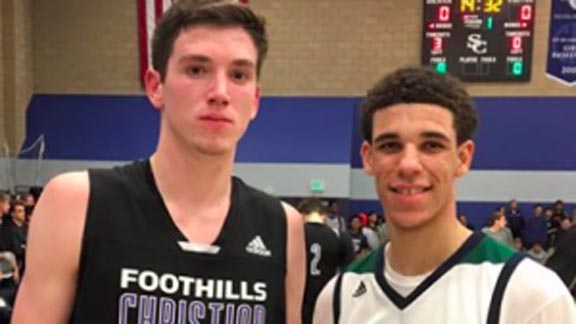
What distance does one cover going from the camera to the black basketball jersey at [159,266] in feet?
5.13

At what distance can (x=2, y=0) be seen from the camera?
42.1 ft

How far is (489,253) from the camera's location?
4.99ft

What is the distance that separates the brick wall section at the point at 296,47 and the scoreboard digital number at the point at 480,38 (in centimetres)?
27

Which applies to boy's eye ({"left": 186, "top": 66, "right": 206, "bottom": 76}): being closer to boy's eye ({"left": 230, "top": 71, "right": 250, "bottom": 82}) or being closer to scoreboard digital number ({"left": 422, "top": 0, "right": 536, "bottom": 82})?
boy's eye ({"left": 230, "top": 71, "right": 250, "bottom": 82})

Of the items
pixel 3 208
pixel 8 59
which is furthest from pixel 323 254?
pixel 8 59

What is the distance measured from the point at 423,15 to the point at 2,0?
26.4 feet

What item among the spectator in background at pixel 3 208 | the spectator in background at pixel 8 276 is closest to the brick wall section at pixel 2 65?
the spectator in background at pixel 3 208

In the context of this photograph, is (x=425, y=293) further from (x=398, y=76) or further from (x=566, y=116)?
(x=566, y=116)

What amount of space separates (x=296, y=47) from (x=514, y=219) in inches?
202

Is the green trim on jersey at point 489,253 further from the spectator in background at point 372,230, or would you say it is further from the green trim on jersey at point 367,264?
the spectator in background at point 372,230

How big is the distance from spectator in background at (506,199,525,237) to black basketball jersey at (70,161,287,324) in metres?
10.7

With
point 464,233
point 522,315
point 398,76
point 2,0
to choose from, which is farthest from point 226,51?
point 2,0

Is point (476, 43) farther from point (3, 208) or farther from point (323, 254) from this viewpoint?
point (323, 254)

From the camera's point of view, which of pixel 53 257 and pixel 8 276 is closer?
pixel 53 257
